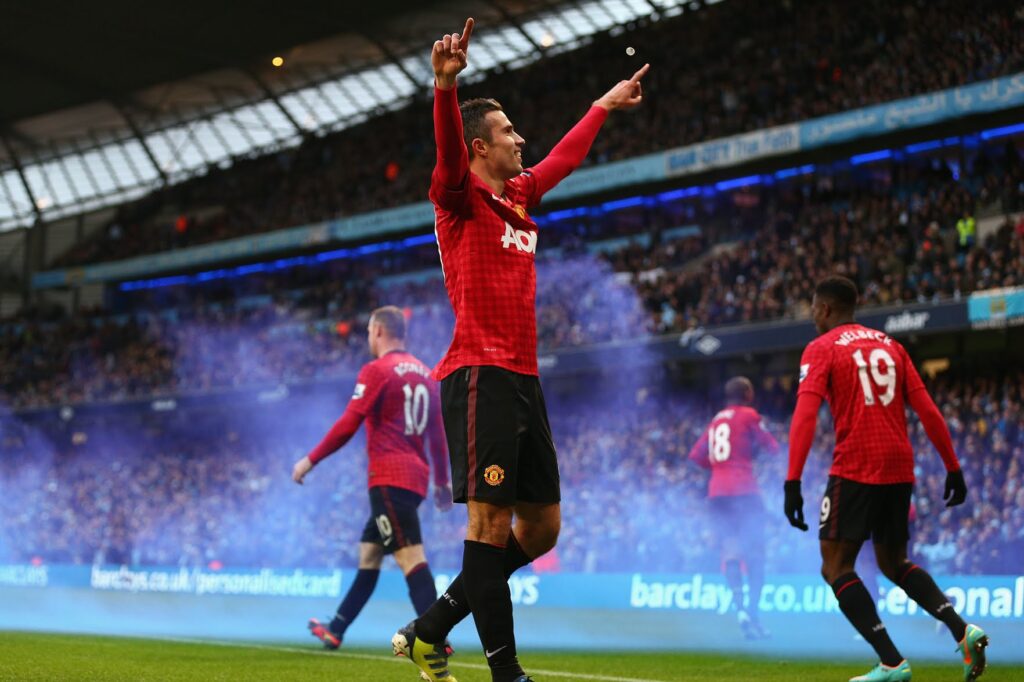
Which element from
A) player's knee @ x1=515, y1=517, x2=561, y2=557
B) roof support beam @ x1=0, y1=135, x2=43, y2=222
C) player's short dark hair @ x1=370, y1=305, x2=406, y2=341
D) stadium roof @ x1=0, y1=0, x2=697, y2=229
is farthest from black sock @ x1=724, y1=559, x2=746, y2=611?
roof support beam @ x1=0, y1=135, x2=43, y2=222

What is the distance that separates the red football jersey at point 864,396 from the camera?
6379 millimetres

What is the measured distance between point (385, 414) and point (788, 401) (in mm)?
18301

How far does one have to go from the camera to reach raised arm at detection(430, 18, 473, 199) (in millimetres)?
4359

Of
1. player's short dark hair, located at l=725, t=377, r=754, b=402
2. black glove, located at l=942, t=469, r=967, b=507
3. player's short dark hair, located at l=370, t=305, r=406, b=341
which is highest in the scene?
player's short dark hair, located at l=725, t=377, r=754, b=402

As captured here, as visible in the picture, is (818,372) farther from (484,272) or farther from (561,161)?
(484,272)

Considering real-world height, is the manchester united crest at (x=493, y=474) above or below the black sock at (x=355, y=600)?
above

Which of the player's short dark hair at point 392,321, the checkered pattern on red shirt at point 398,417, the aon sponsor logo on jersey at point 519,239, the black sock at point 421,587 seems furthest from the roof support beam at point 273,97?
the aon sponsor logo on jersey at point 519,239

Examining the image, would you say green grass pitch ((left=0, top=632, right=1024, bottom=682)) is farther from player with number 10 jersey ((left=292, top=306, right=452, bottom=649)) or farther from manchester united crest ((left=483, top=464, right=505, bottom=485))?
manchester united crest ((left=483, top=464, right=505, bottom=485))

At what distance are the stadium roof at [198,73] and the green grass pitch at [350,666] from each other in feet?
90.9

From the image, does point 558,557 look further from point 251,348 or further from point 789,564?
point 251,348

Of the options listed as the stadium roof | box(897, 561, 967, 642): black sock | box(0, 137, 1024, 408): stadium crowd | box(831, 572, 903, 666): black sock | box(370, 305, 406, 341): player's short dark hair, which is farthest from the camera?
the stadium roof

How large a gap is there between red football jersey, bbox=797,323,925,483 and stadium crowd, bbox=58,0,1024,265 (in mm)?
18599

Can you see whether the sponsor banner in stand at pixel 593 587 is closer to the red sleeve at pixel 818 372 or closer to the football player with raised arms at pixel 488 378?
the red sleeve at pixel 818 372

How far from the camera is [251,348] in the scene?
1499 inches
